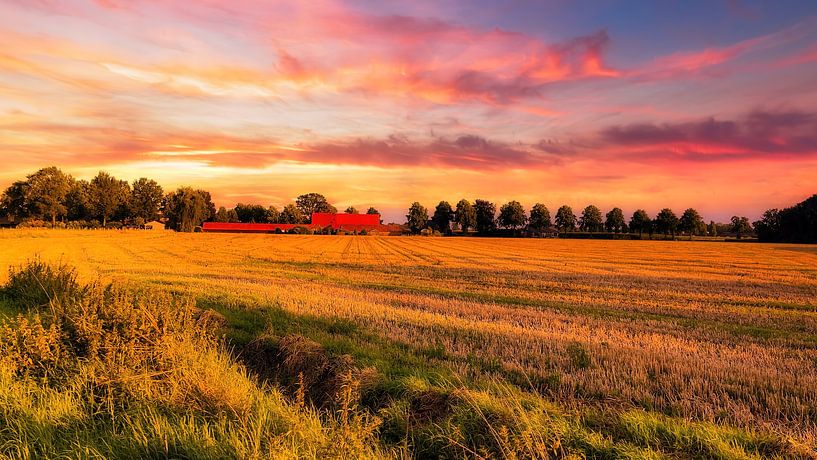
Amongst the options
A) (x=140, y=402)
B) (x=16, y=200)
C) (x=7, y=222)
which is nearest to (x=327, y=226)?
(x=16, y=200)

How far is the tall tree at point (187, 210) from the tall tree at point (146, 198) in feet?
28.1

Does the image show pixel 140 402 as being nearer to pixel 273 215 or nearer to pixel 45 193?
pixel 45 193

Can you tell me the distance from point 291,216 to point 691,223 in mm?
167865

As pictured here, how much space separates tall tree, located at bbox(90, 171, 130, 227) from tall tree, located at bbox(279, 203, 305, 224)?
54.8 metres

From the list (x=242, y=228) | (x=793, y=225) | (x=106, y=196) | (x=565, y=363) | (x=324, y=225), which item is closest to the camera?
(x=565, y=363)

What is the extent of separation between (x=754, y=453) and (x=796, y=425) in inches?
64.2

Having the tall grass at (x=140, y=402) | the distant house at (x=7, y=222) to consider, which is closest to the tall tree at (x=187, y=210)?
the distant house at (x=7, y=222)

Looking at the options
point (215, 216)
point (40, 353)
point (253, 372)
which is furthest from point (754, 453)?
point (215, 216)

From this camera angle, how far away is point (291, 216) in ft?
607

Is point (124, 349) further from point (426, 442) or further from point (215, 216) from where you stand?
point (215, 216)

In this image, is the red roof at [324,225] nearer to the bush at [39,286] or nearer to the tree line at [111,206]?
the tree line at [111,206]

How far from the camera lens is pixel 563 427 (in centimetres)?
555

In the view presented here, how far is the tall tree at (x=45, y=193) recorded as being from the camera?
125 metres

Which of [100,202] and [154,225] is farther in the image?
[154,225]
